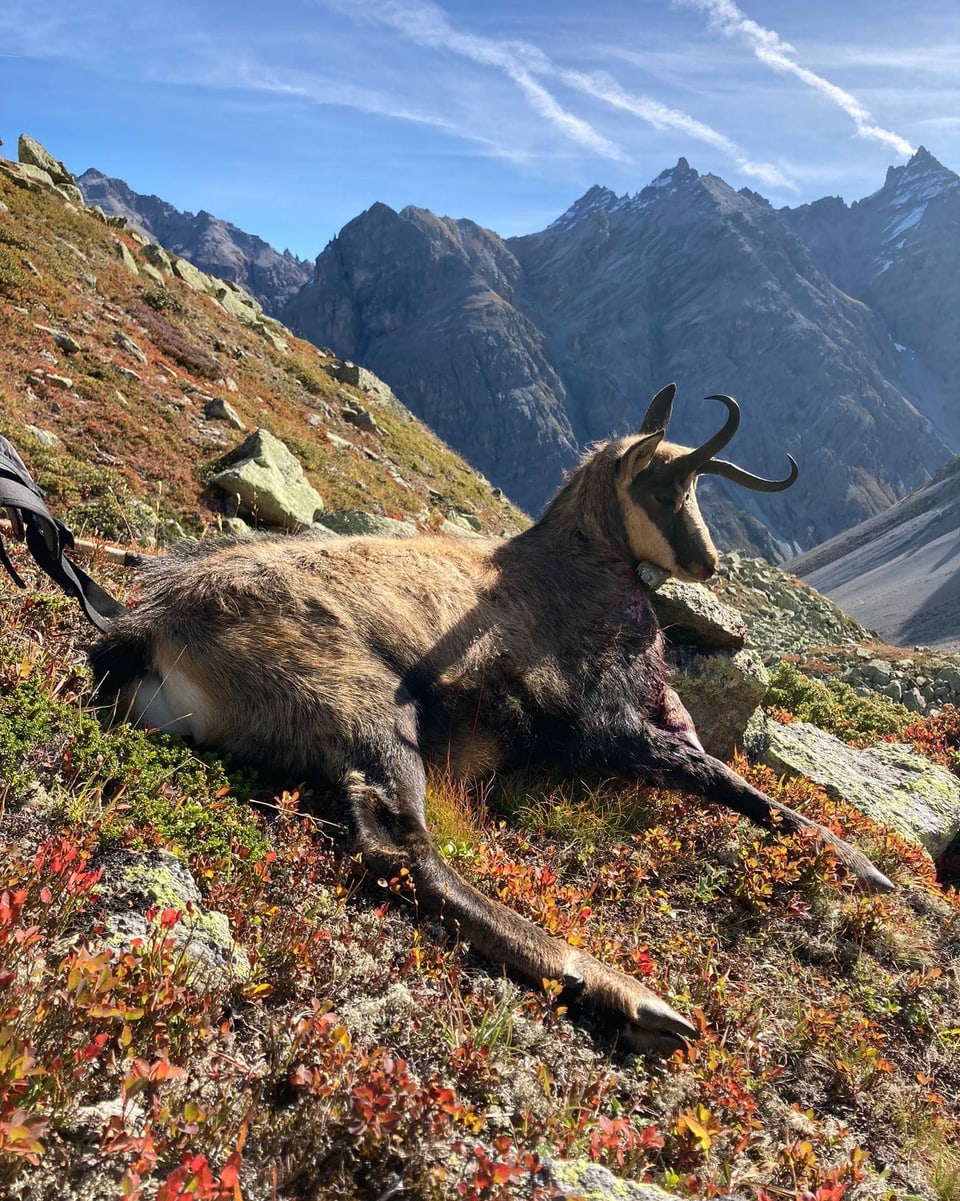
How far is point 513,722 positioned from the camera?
4.95 metres

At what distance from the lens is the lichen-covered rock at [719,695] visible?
22.2 ft

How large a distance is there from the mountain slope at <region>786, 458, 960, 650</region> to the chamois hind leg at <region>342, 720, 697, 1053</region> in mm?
60830

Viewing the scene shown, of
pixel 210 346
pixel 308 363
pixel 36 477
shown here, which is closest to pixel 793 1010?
pixel 36 477

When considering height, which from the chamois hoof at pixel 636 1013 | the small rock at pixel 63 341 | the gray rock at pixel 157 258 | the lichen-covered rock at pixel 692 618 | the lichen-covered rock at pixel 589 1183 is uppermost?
the gray rock at pixel 157 258

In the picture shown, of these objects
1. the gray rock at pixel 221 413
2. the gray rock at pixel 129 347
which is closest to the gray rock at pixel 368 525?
the gray rock at pixel 221 413

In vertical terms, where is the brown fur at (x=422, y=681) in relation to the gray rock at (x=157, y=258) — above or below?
below

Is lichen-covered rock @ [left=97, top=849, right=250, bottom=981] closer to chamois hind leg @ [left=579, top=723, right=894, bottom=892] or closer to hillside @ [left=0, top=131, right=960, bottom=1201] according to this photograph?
hillside @ [left=0, top=131, right=960, bottom=1201]

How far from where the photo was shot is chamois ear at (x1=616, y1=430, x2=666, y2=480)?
240 inches

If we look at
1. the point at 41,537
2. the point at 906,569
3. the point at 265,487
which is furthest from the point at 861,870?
the point at 906,569

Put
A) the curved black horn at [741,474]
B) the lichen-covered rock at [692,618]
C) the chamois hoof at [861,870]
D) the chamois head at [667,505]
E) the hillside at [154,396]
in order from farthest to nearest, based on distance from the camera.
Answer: the hillside at [154,396] → the lichen-covered rock at [692,618] → the curved black horn at [741,474] → the chamois head at [667,505] → the chamois hoof at [861,870]

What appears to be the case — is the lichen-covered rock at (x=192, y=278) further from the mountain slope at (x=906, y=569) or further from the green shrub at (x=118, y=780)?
the mountain slope at (x=906, y=569)

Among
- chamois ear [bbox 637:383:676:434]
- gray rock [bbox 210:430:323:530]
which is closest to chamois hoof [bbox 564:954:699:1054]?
chamois ear [bbox 637:383:676:434]

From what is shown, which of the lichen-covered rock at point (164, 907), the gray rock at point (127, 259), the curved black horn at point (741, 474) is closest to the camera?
the lichen-covered rock at point (164, 907)

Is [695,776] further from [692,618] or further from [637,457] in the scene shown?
[637,457]
